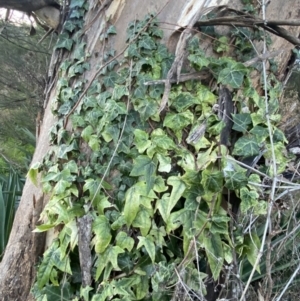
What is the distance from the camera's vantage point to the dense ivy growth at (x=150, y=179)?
5.68ft

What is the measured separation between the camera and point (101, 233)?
1767 mm

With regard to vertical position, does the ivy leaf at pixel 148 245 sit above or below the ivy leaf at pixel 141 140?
below

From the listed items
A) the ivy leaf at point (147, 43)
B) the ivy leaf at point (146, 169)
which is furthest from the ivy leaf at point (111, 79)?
the ivy leaf at point (146, 169)

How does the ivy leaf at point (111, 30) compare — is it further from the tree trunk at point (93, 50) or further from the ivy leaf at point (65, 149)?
the ivy leaf at point (65, 149)

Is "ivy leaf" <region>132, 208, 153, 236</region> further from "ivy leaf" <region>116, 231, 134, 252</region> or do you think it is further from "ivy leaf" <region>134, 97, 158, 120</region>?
"ivy leaf" <region>134, 97, 158, 120</region>

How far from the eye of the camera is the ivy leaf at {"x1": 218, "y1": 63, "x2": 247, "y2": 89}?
6.04ft

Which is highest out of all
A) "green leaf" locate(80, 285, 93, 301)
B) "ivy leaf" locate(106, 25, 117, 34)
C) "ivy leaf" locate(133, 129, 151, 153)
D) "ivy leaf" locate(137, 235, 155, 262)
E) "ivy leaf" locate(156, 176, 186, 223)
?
"ivy leaf" locate(106, 25, 117, 34)

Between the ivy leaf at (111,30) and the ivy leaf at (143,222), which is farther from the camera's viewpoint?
the ivy leaf at (111,30)

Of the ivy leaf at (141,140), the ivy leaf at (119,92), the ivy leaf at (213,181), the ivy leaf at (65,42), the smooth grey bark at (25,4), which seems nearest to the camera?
the ivy leaf at (213,181)

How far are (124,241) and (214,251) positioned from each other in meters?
0.39

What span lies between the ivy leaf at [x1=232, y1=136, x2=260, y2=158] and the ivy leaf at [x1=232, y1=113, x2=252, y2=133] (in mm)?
44

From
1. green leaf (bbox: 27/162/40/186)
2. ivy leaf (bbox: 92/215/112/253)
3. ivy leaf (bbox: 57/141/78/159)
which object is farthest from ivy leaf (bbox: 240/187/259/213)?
green leaf (bbox: 27/162/40/186)

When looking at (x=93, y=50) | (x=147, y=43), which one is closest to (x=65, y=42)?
(x=93, y=50)

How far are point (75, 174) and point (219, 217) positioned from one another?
2.32ft
